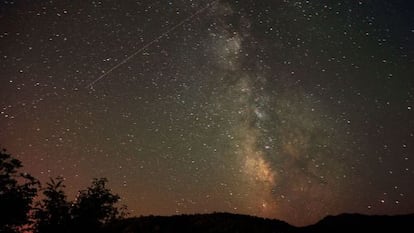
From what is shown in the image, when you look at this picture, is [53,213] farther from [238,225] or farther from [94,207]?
[238,225]

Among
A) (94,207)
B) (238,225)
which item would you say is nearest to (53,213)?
(94,207)

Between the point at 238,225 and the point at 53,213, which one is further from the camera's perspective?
the point at 53,213

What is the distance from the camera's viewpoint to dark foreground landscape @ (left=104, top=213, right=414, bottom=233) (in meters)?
17.9

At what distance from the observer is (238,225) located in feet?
58.4

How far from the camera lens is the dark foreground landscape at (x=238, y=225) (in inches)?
703

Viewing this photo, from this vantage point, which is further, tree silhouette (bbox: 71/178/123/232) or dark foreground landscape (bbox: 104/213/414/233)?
tree silhouette (bbox: 71/178/123/232)

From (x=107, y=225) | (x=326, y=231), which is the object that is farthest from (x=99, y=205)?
(x=326, y=231)

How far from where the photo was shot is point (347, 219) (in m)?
21.2

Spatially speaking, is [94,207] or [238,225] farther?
[94,207]

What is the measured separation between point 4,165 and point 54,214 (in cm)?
850

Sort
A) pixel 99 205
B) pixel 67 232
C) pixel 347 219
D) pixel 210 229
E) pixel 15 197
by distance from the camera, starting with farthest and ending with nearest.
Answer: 1. pixel 99 205
2. pixel 67 232
3. pixel 15 197
4. pixel 347 219
5. pixel 210 229

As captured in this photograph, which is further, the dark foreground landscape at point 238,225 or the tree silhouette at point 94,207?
the tree silhouette at point 94,207

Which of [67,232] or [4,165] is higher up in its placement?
[4,165]

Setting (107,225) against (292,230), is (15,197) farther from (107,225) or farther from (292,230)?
(292,230)
